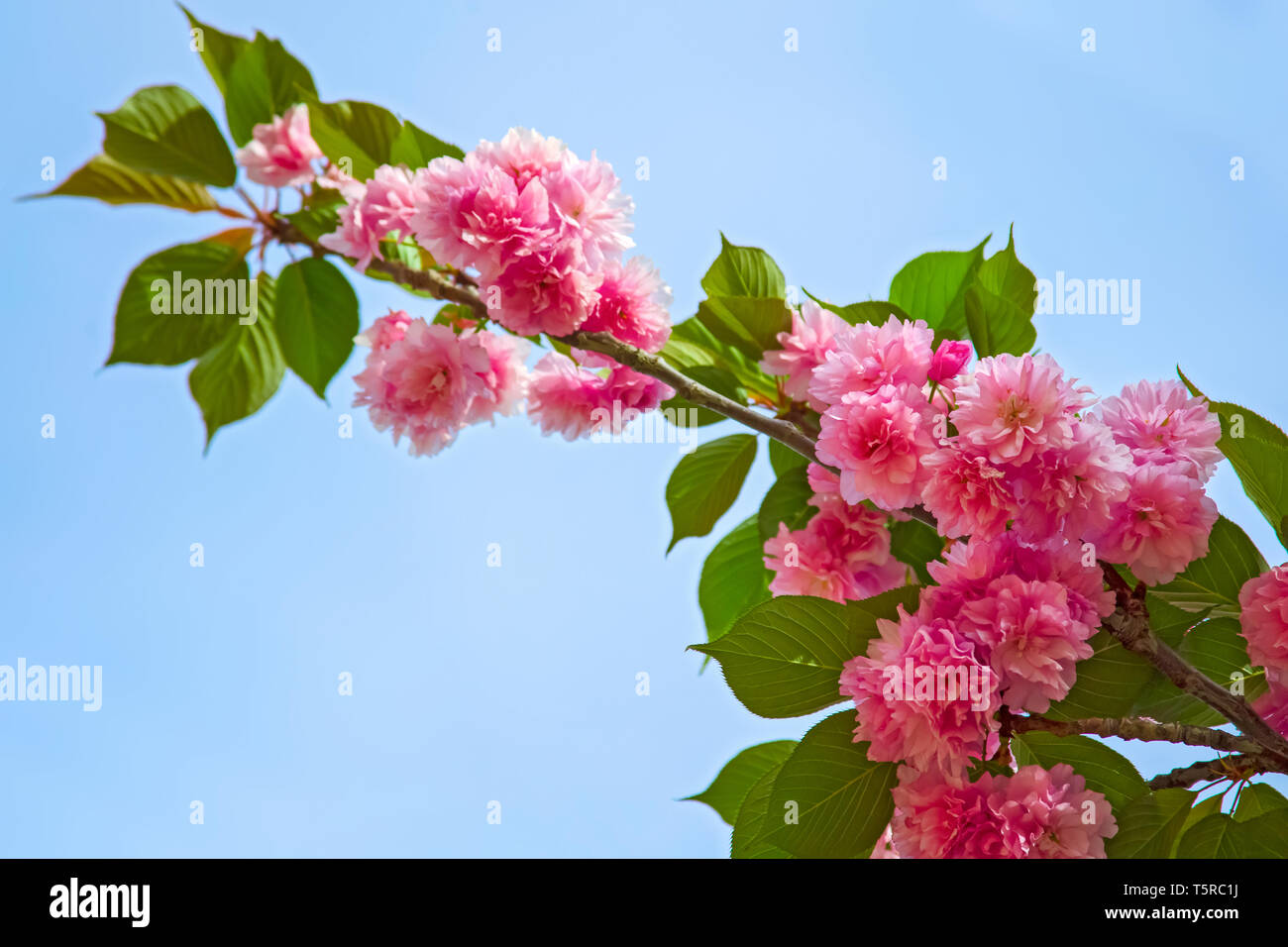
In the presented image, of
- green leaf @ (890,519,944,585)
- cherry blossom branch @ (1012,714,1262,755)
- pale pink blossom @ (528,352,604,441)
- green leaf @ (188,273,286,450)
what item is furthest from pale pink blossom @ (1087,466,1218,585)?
green leaf @ (188,273,286,450)

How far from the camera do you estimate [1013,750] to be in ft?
2.42

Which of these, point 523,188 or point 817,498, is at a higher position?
point 523,188

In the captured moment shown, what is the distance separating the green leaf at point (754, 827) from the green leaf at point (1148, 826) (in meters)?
0.24

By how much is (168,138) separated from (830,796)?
94cm

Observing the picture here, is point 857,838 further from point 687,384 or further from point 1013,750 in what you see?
point 687,384

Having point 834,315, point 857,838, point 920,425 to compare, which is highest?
point 834,315

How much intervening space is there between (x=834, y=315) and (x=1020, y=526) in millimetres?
266

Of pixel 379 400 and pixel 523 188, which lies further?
pixel 379 400

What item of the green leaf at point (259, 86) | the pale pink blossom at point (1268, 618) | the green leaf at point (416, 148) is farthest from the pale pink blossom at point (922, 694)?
the green leaf at point (259, 86)

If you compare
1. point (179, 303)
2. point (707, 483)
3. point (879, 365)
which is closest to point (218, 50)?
point (179, 303)

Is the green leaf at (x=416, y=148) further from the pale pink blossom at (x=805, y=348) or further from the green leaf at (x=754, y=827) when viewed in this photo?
the green leaf at (x=754, y=827)
